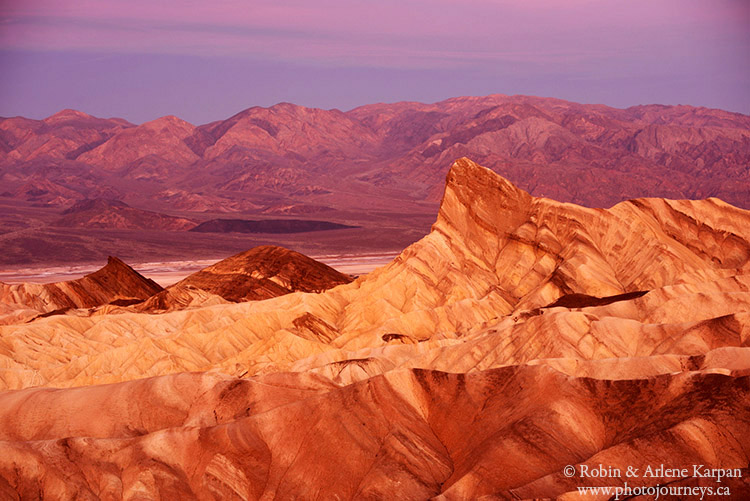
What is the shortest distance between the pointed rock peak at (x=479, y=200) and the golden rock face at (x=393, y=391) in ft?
24.4

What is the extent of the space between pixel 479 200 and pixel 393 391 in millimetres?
32864

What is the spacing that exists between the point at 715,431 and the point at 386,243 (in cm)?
11935

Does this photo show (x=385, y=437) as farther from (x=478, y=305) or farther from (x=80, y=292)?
(x=80, y=292)

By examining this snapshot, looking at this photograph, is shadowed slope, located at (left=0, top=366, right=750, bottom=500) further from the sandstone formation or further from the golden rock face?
the sandstone formation

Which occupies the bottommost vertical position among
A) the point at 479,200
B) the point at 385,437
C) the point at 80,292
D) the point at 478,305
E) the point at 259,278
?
the point at 80,292

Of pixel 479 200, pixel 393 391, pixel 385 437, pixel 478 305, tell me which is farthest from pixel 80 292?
pixel 385 437

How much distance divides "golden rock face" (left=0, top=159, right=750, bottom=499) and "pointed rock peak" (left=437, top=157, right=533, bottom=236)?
7.42 meters

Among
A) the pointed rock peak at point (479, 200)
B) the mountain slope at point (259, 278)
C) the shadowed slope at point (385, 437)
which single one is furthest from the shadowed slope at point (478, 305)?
the shadowed slope at point (385, 437)

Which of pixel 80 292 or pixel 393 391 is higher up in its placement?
pixel 393 391

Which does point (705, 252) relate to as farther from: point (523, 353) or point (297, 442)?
point (297, 442)

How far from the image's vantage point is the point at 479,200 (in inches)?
2442

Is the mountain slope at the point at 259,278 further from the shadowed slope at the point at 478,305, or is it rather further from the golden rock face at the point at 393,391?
the golden rock face at the point at 393,391

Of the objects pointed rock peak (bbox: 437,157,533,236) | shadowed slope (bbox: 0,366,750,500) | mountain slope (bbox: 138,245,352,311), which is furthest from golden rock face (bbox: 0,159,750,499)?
mountain slope (bbox: 138,245,352,311)

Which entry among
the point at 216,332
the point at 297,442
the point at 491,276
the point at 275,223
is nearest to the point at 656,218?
the point at 491,276
